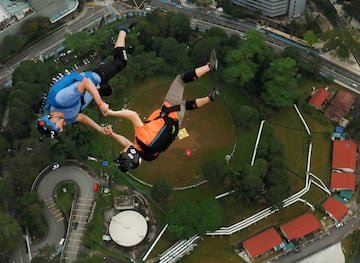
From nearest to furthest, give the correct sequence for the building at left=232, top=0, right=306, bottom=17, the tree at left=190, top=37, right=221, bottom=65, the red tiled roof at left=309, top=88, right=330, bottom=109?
the tree at left=190, top=37, right=221, bottom=65
the red tiled roof at left=309, top=88, right=330, bottom=109
the building at left=232, top=0, right=306, bottom=17

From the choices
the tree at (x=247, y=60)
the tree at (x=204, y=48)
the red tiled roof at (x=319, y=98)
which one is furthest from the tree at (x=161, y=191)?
the red tiled roof at (x=319, y=98)

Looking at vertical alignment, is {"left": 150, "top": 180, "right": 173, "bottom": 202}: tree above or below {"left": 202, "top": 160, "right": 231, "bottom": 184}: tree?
below

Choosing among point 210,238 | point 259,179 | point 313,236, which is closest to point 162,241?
point 210,238

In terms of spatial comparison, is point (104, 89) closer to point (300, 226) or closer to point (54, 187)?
point (54, 187)

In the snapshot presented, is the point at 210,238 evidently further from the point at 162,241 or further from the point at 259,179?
the point at 259,179

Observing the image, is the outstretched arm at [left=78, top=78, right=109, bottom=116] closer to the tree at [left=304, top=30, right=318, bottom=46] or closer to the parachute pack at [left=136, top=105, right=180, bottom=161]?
the parachute pack at [left=136, top=105, right=180, bottom=161]

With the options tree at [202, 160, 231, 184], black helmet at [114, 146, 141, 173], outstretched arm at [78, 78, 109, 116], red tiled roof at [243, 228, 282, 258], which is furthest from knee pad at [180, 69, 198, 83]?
red tiled roof at [243, 228, 282, 258]
